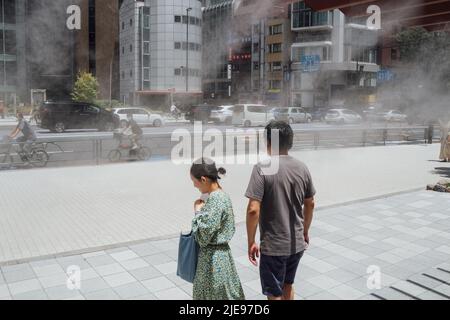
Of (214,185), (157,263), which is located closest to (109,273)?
(157,263)

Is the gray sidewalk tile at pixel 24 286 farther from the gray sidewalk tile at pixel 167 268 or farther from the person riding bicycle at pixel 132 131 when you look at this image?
the person riding bicycle at pixel 132 131

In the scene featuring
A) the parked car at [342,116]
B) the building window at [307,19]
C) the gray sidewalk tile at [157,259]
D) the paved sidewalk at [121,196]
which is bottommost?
the gray sidewalk tile at [157,259]

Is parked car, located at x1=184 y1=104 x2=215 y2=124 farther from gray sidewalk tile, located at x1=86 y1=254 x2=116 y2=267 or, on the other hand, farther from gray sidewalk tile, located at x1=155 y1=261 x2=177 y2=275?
gray sidewalk tile, located at x1=155 y1=261 x2=177 y2=275

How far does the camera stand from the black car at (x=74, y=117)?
63.4 feet

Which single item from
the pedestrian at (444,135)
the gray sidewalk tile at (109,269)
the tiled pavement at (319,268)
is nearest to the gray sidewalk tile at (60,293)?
the tiled pavement at (319,268)

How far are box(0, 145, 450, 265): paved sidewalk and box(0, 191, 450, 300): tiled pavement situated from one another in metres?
0.42

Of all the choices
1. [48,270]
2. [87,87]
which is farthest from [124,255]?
[87,87]

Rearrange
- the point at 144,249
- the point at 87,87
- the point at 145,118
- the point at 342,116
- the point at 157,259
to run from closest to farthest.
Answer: the point at 157,259, the point at 144,249, the point at 145,118, the point at 342,116, the point at 87,87

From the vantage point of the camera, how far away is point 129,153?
11641 mm

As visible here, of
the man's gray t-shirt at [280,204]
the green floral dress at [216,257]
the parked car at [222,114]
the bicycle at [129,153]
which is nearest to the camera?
the green floral dress at [216,257]

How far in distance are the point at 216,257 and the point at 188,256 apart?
18cm

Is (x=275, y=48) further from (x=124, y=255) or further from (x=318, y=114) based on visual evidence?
(x=124, y=255)

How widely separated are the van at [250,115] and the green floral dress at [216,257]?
22.0m
